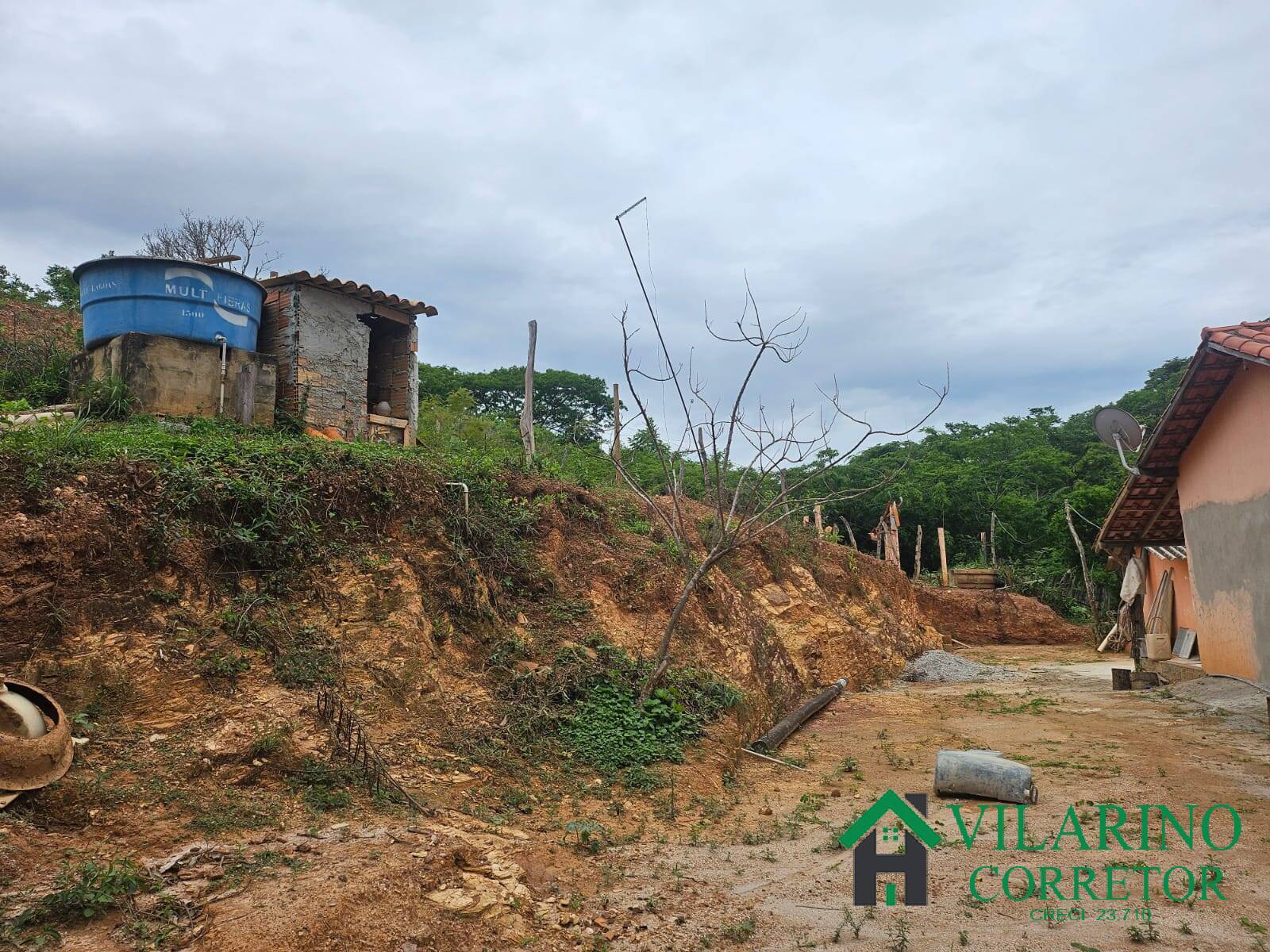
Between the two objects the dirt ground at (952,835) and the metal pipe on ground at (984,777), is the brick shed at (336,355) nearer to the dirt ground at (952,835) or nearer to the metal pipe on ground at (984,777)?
the dirt ground at (952,835)

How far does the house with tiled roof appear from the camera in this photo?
8594mm

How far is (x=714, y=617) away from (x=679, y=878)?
6.22 m

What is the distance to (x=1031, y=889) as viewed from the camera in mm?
4371

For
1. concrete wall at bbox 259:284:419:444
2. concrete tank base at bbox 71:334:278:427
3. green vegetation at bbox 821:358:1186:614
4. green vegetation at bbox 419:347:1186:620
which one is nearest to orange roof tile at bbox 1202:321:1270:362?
concrete wall at bbox 259:284:419:444

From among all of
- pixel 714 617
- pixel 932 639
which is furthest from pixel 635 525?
pixel 932 639

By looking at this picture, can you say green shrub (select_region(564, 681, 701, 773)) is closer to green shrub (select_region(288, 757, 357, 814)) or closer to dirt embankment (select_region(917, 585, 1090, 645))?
green shrub (select_region(288, 757, 357, 814))

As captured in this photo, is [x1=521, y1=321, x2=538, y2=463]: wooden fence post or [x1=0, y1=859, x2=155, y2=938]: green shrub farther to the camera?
[x1=521, y1=321, x2=538, y2=463]: wooden fence post

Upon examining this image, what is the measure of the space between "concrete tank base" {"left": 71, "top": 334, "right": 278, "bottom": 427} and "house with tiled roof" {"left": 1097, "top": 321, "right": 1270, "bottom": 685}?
37.3 ft

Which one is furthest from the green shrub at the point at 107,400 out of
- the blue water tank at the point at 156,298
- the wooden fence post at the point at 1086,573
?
the wooden fence post at the point at 1086,573

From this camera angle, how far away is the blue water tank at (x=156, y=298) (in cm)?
1023

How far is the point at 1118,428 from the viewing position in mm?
11531

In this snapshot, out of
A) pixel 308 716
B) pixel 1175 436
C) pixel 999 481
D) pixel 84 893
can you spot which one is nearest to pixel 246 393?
pixel 308 716

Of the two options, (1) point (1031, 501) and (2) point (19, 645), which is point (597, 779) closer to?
(2) point (19, 645)

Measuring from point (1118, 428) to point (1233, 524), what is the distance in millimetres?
2466
